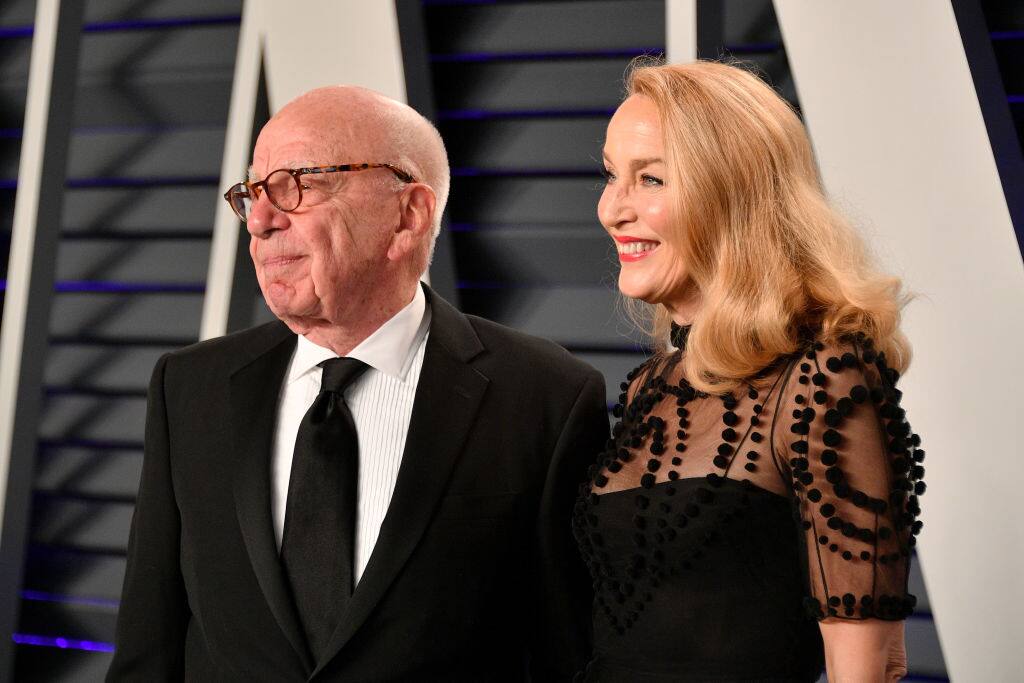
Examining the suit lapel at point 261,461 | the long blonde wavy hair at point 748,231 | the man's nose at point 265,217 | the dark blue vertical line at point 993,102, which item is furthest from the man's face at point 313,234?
the dark blue vertical line at point 993,102

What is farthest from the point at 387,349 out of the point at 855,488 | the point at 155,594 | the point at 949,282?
the point at 949,282

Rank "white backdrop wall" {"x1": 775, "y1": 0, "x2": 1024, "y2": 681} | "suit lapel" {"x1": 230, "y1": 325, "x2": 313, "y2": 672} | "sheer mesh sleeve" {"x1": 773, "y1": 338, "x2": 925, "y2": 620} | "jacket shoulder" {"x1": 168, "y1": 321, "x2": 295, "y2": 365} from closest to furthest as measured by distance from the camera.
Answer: "sheer mesh sleeve" {"x1": 773, "y1": 338, "x2": 925, "y2": 620} < "suit lapel" {"x1": 230, "y1": 325, "x2": 313, "y2": 672} < "jacket shoulder" {"x1": 168, "y1": 321, "x2": 295, "y2": 365} < "white backdrop wall" {"x1": 775, "y1": 0, "x2": 1024, "y2": 681}

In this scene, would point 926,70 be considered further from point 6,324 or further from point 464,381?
point 6,324

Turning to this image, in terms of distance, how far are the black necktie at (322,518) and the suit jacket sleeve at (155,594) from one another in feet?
0.83

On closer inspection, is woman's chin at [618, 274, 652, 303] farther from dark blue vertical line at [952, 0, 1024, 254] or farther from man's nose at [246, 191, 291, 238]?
dark blue vertical line at [952, 0, 1024, 254]

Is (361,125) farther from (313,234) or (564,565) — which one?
(564,565)

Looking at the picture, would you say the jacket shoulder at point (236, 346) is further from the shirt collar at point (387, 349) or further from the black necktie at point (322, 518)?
the black necktie at point (322, 518)

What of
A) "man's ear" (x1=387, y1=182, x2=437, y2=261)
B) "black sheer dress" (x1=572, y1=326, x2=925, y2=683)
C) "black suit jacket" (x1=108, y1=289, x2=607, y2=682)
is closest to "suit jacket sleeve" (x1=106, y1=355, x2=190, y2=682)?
"black suit jacket" (x1=108, y1=289, x2=607, y2=682)

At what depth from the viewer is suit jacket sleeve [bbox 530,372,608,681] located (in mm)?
1742

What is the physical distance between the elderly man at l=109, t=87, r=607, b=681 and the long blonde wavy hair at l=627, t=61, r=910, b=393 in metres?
0.38

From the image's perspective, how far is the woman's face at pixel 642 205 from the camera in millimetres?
1590

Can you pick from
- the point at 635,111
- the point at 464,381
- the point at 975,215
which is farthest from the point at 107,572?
the point at 975,215

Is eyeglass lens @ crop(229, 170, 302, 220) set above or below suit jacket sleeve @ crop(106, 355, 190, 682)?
above

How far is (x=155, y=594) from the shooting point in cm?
177
